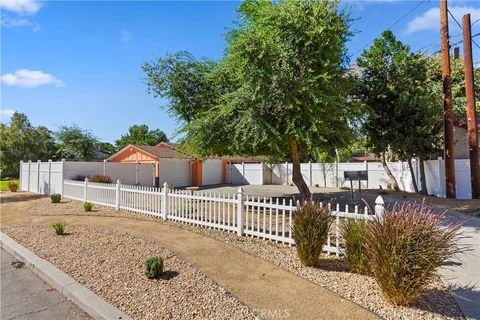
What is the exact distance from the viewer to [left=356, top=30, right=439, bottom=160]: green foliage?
14961 mm

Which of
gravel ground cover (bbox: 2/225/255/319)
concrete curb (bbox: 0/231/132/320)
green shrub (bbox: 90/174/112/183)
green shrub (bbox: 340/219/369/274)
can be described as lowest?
concrete curb (bbox: 0/231/132/320)

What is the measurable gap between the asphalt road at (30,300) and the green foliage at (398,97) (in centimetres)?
1412

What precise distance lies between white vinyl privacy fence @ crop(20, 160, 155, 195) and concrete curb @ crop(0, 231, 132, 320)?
1055cm

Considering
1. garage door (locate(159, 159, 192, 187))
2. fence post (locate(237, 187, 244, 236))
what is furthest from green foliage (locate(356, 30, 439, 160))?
garage door (locate(159, 159, 192, 187))

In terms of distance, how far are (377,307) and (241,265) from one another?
2.15 m

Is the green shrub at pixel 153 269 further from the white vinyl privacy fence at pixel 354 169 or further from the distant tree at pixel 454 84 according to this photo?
the distant tree at pixel 454 84

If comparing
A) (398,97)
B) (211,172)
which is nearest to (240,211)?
(398,97)

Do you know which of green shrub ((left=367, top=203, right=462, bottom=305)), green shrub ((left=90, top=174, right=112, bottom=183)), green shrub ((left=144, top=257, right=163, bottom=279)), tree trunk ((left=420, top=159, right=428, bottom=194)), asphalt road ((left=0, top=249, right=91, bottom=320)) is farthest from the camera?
green shrub ((left=90, top=174, right=112, bottom=183))

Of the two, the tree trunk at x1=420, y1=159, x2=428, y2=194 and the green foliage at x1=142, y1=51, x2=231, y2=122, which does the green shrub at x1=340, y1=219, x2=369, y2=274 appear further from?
the tree trunk at x1=420, y1=159, x2=428, y2=194

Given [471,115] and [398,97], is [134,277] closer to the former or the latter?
[398,97]

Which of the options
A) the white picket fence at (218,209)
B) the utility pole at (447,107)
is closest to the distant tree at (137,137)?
the white picket fence at (218,209)

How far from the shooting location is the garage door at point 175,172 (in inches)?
927

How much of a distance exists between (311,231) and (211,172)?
23053 millimetres

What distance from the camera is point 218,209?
780 centimetres
